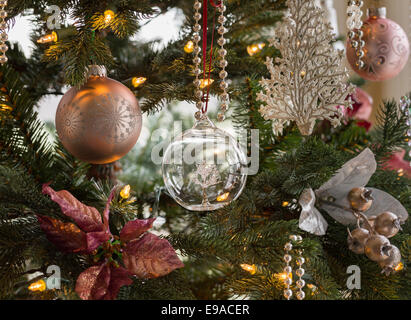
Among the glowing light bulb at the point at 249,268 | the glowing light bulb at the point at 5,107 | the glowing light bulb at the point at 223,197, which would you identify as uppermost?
the glowing light bulb at the point at 5,107

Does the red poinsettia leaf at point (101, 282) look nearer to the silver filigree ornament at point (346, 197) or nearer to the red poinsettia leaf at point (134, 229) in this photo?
the red poinsettia leaf at point (134, 229)

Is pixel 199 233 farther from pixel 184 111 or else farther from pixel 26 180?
pixel 184 111

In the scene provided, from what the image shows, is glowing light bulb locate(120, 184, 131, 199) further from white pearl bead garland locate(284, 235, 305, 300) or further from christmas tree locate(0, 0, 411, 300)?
white pearl bead garland locate(284, 235, 305, 300)

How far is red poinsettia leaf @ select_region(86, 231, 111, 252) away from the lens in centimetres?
47

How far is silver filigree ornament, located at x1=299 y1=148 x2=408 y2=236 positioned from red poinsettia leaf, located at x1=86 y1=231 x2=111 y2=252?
246mm

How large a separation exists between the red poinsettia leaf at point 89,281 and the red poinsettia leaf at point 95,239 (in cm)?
2

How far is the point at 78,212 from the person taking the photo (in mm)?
484

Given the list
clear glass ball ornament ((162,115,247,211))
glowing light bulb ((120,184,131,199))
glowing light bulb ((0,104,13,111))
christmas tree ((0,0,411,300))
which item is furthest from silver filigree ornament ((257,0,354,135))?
glowing light bulb ((0,104,13,111))

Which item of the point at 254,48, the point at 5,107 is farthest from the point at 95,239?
the point at 254,48

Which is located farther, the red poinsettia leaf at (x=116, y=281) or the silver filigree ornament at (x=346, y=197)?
the silver filigree ornament at (x=346, y=197)

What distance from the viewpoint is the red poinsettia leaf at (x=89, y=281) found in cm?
45

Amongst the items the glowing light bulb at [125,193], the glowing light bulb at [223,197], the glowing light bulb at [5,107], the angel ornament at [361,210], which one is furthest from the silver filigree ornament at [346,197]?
the glowing light bulb at [5,107]

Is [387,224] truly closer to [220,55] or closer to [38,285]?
[220,55]

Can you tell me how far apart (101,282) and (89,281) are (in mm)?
13
